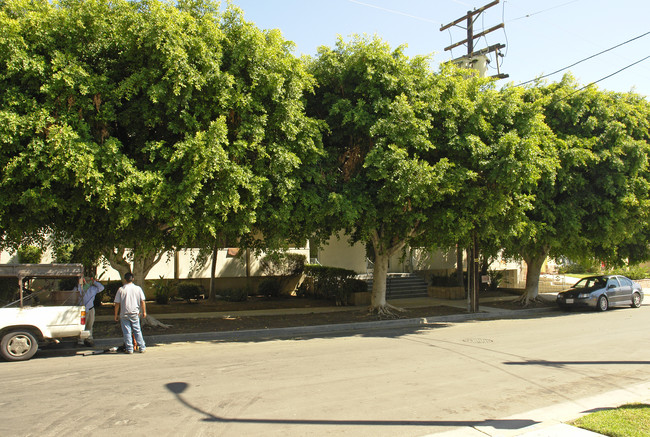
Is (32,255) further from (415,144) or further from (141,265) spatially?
(415,144)

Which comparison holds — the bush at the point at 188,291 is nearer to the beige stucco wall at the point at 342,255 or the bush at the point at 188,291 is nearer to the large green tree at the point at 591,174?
the beige stucco wall at the point at 342,255

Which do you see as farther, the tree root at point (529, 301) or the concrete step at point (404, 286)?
the concrete step at point (404, 286)

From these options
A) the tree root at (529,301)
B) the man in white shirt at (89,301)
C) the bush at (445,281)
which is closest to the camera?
the man in white shirt at (89,301)

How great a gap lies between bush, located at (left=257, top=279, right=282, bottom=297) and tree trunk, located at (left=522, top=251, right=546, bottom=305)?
11392 mm

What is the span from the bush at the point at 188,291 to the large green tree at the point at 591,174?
43.8 feet

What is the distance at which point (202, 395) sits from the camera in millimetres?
6727

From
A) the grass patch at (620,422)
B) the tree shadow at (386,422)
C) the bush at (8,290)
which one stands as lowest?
the tree shadow at (386,422)

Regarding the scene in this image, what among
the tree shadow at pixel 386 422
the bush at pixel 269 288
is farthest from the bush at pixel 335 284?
the tree shadow at pixel 386 422

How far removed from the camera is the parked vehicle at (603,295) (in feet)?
60.0

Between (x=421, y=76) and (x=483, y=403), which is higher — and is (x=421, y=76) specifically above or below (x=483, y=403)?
above

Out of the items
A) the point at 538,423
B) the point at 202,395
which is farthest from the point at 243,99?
the point at 538,423

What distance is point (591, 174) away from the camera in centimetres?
1761

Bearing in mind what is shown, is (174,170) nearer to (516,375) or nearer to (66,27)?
(66,27)

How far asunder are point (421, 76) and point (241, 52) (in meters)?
5.57
